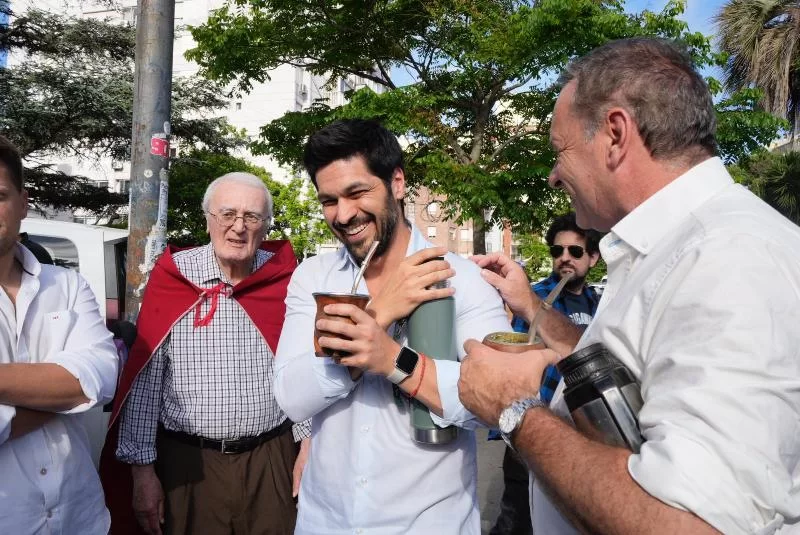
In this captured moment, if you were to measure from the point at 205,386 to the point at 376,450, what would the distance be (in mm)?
1206

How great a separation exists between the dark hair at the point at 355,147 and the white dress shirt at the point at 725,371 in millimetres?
1051

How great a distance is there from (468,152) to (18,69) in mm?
15280

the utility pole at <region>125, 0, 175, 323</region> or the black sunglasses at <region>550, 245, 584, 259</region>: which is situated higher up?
the utility pole at <region>125, 0, 175, 323</region>

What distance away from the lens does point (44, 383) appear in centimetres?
178

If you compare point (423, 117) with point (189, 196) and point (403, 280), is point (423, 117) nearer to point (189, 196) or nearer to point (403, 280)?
point (403, 280)

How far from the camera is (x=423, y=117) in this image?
11039 millimetres

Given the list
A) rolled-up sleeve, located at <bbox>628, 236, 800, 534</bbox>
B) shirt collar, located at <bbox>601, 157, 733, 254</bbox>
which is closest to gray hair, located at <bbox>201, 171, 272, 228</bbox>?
shirt collar, located at <bbox>601, 157, 733, 254</bbox>

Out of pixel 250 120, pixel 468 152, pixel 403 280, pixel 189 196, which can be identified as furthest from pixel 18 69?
pixel 250 120

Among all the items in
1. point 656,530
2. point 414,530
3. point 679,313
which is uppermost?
point 679,313

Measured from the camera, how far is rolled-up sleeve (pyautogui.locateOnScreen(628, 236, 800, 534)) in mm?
861

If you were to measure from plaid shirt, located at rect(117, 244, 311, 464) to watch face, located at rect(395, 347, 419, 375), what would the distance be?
136cm

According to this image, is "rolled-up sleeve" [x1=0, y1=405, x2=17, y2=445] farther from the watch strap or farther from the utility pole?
the utility pole

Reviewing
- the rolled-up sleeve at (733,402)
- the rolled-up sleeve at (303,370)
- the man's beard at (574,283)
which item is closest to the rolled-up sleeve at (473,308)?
the rolled-up sleeve at (303,370)

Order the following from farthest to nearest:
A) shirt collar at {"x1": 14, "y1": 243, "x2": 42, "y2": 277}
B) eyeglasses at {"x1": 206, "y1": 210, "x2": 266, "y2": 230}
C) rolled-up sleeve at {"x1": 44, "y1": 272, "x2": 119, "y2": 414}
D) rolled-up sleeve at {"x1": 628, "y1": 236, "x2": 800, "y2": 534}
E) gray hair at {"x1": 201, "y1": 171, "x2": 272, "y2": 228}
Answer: gray hair at {"x1": 201, "y1": 171, "x2": 272, "y2": 228} < eyeglasses at {"x1": 206, "y1": 210, "x2": 266, "y2": 230} < shirt collar at {"x1": 14, "y1": 243, "x2": 42, "y2": 277} < rolled-up sleeve at {"x1": 44, "y1": 272, "x2": 119, "y2": 414} < rolled-up sleeve at {"x1": 628, "y1": 236, "x2": 800, "y2": 534}
